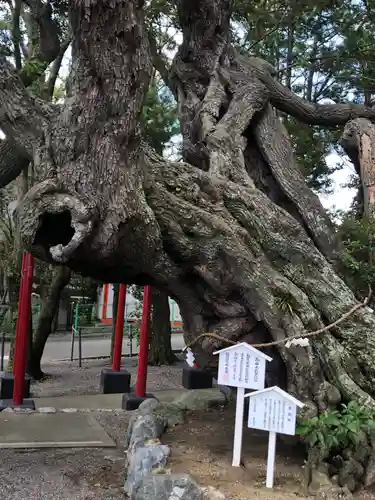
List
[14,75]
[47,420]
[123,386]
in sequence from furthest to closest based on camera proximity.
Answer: [123,386] → [47,420] → [14,75]

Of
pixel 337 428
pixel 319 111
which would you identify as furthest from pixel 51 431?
pixel 319 111

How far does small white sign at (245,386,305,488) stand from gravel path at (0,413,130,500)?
4.42 feet

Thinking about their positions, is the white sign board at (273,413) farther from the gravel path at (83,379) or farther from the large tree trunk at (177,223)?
the gravel path at (83,379)

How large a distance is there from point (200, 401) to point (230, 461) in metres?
2.12

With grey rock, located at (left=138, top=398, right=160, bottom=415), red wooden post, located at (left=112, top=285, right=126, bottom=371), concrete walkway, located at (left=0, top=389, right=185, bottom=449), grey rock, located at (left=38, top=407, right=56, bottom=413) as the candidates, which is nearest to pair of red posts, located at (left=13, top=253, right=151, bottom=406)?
grey rock, located at (left=38, top=407, right=56, bottom=413)

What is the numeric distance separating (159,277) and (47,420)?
3.37 metres

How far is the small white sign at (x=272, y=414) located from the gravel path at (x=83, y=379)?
6183 mm

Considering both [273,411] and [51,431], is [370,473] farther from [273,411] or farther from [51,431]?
[51,431]

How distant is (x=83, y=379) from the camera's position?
38.0 feet

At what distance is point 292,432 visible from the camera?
4180mm

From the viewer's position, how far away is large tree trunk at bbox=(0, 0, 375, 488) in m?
4.32

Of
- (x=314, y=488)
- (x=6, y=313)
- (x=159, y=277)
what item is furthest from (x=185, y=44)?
(x=6, y=313)

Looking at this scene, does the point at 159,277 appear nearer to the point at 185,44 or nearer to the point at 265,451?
the point at 265,451

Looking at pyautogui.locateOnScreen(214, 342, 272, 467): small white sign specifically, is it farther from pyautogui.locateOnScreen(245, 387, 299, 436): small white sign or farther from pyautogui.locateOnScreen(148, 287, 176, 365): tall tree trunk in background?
pyautogui.locateOnScreen(148, 287, 176, 365): tall tree trunk in background
